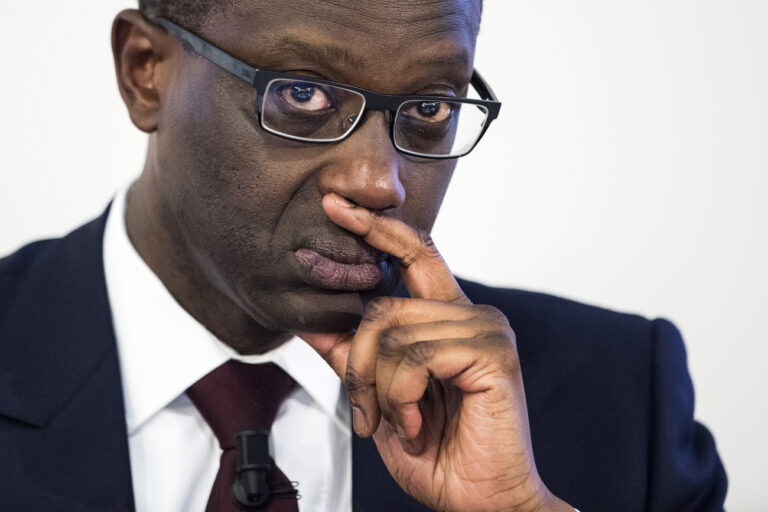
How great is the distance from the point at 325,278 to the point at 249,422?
43cm

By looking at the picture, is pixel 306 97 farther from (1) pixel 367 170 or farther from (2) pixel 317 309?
(2) pixel 317 309

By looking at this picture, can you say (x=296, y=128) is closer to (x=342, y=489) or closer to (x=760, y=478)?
(x=342, y=489)

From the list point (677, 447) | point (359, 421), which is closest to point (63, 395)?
point (359, 421)

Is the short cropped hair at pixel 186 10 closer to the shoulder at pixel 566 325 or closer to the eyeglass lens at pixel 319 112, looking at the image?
the eyeglass lens at pixel 319 112

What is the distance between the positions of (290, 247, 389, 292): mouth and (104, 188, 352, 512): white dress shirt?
0.41m

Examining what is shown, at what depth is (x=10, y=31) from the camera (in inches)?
115

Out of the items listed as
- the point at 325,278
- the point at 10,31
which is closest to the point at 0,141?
the point at 10,31

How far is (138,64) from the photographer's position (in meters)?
2.02

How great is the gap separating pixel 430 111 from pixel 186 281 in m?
0.64

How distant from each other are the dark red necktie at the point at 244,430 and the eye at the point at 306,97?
2.02 feet

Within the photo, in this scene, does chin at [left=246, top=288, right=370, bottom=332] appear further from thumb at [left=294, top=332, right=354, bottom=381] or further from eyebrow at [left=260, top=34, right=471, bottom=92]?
eyebrow at [left=260, top=34, right=471, bottom=92]

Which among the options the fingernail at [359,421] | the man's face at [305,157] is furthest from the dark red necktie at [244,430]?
the fingernail at [359,421]

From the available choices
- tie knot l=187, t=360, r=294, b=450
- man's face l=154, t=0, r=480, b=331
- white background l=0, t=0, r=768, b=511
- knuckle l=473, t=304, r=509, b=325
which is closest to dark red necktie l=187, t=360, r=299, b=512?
tie knot l=187, t=360, r=294, b=450

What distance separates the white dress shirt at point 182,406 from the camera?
201 cm
